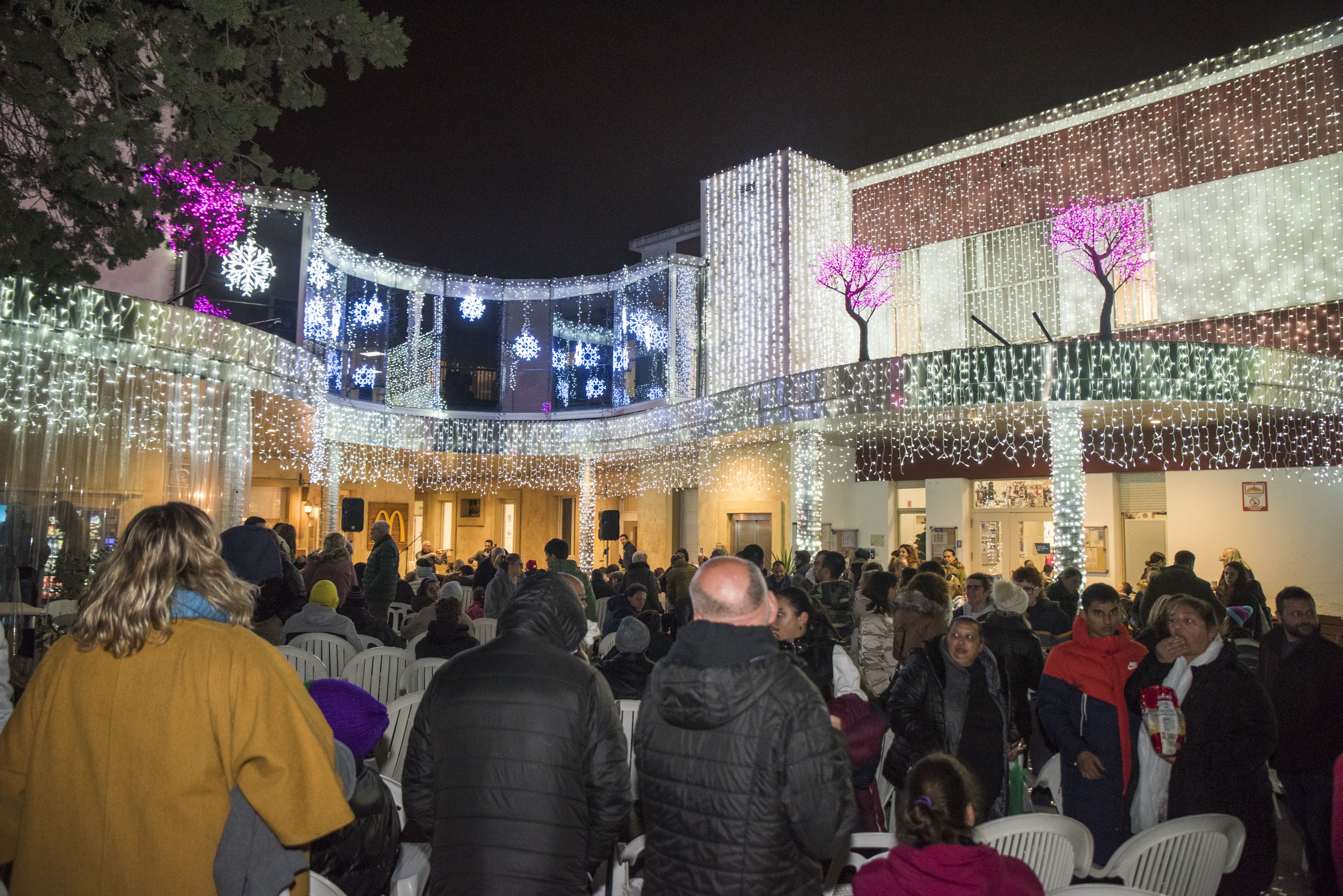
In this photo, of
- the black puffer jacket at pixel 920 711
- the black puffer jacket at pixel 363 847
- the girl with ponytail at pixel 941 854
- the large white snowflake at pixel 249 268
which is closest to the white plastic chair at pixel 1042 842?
the girl with ponytail at pixel 941 854

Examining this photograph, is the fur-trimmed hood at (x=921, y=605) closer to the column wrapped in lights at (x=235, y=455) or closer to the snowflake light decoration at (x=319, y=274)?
the column wrapped in lights at (x=235, y=455)

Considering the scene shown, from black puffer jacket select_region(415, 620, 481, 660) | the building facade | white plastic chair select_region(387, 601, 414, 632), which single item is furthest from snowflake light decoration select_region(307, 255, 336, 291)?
black puffer jacket select_region(415, 620, 481, 660)

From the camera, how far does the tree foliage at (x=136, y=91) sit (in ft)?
17.2

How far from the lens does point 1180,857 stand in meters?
3.19

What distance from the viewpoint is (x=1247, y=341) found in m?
15.1

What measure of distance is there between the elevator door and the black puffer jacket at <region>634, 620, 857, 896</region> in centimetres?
1631

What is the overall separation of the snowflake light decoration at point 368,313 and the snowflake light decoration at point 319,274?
61.7 inches

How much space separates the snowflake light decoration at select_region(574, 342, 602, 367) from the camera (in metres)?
24.7

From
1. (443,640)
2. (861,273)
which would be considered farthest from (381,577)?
(861,273)

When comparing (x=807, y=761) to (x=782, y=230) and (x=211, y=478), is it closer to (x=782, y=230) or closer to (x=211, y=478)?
(x=211, y=478)

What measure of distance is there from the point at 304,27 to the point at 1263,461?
1518 cm

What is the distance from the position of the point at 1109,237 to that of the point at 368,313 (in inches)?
678

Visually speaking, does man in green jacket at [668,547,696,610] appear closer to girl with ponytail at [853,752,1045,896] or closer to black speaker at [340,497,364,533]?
girl with ponytail at [853,752,1045,896]

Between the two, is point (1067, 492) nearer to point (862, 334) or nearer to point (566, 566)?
point (862, 334)
